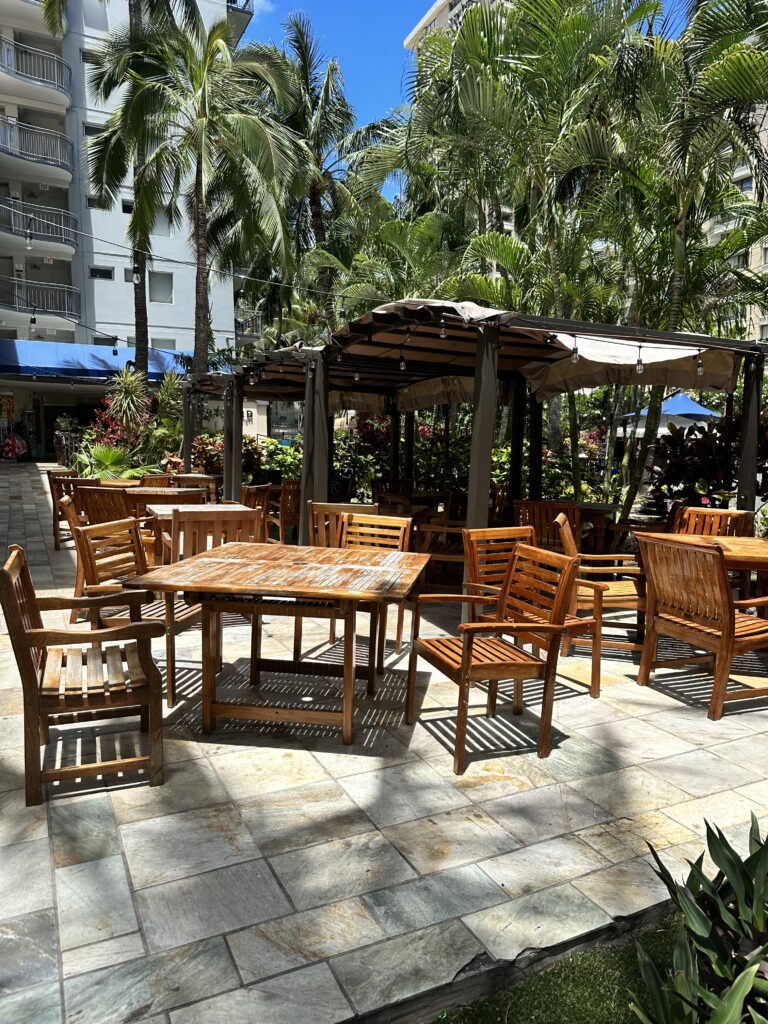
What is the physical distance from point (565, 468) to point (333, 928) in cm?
1113

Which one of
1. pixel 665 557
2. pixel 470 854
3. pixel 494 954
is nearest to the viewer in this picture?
pixel 494 954

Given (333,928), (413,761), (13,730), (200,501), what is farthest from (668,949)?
(200,501)

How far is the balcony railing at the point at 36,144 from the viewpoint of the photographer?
24.6 meters

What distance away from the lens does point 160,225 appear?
88.7 ft

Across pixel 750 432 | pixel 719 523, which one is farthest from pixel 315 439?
pixel 750 432

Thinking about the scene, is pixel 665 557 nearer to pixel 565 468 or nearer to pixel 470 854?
pixel 470 854

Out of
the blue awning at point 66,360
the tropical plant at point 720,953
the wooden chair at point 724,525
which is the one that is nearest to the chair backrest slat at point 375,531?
the wooden chair at point 724,525

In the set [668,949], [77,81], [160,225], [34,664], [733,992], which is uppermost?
[77,81]

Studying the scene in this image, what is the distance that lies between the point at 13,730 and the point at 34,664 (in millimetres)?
1049

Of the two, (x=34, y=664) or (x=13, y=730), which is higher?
(x=34, y=664)

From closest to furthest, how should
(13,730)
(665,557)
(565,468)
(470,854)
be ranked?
(470,854) < (13,730) < (665,557) < (565,468)

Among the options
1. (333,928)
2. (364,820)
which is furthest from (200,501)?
(333,928)

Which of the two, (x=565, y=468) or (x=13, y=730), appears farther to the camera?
(x=565, y=468)

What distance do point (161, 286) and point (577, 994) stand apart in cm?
2814
